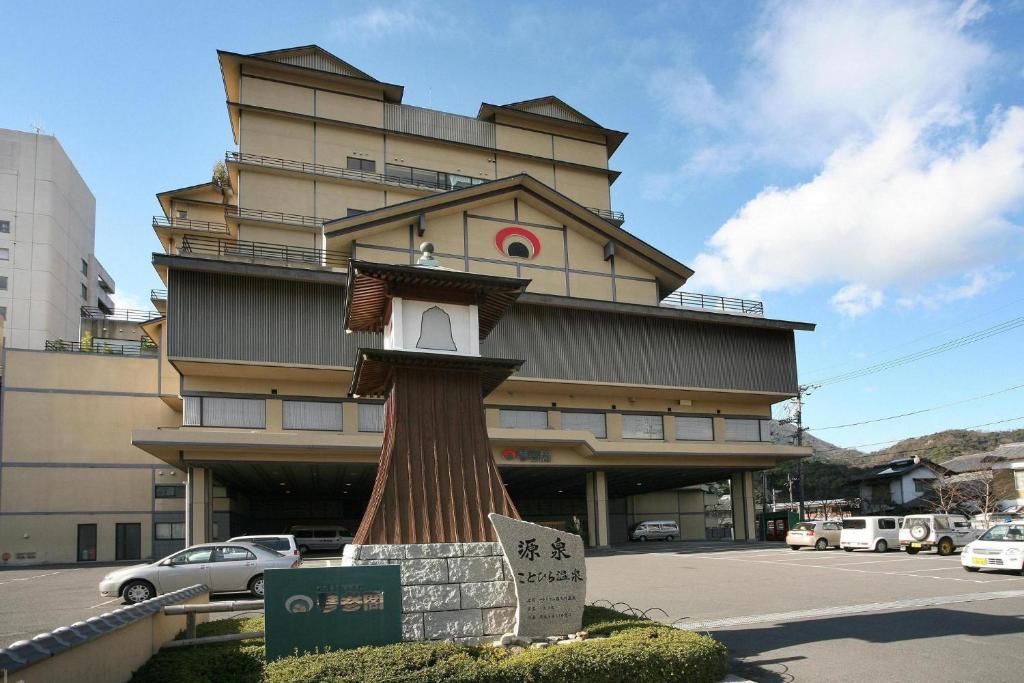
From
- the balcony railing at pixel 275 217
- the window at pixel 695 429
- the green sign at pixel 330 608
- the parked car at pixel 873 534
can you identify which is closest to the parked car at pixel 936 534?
the parked car at pixel 873 534

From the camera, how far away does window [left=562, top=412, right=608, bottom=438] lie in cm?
3462

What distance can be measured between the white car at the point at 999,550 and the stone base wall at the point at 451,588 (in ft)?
52.1

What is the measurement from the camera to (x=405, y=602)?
10.7 metres

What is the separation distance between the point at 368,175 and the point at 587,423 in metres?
17.5

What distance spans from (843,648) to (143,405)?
34.1 meters

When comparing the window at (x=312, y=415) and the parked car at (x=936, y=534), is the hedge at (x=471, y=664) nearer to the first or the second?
the window at (x=312, y=415)

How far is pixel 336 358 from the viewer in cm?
2956

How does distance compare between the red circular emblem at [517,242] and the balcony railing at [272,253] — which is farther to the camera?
the red circular emblem at [517,242]

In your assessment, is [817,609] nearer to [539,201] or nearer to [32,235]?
[539,201]

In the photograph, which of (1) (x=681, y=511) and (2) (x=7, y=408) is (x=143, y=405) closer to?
(2) (x=7, y=408)

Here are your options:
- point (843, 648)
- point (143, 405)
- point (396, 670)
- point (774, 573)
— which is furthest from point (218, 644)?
point (143, 405)

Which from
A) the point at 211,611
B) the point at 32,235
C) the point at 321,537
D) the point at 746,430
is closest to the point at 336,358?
the point at 321,537

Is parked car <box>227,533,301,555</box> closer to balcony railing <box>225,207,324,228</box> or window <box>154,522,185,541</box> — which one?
window <box>154,522,185,541</box>

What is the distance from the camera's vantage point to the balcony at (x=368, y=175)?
37812 mm
